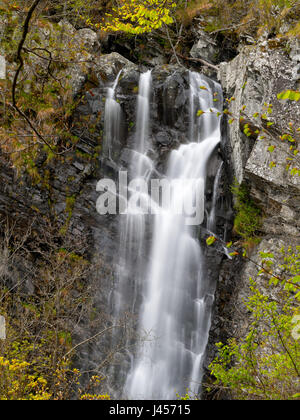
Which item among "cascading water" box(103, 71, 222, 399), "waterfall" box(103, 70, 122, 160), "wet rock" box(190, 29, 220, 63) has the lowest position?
"cascading water" box(103, 71, 222, 399)

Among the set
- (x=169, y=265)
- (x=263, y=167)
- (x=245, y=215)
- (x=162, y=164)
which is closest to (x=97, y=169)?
(x=162, y=164)

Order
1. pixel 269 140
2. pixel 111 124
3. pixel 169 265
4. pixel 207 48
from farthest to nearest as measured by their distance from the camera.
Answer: pixel 207 48 < pixel 111 124 < pixel 169 265 < pixel 269 140

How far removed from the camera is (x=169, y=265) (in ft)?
32.2

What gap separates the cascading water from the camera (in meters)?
9.11

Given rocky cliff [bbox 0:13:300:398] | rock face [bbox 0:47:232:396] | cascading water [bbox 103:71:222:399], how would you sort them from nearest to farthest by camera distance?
rocky cliff [bbox 0:13:300:398]
cascading water [bbox 103:71:222:399]
rock face [bbox 0:47:232:396]

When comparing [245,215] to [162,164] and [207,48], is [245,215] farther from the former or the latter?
[207,48]

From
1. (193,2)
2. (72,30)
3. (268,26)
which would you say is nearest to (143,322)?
(268,26)

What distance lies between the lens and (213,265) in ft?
31.8

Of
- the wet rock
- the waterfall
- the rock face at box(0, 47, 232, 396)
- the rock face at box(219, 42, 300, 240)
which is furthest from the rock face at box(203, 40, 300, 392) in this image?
the wet rock

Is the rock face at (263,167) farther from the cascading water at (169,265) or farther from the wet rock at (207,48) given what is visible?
the wet rock at (207,48)

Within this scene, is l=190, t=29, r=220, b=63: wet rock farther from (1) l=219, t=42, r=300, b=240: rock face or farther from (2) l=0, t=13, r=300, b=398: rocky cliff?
(1) l=219, t=42, r=300, b=240: rock face

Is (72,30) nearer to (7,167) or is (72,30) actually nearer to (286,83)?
(7,167)

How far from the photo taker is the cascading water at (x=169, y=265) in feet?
29.9

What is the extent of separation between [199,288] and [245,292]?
1426mm
